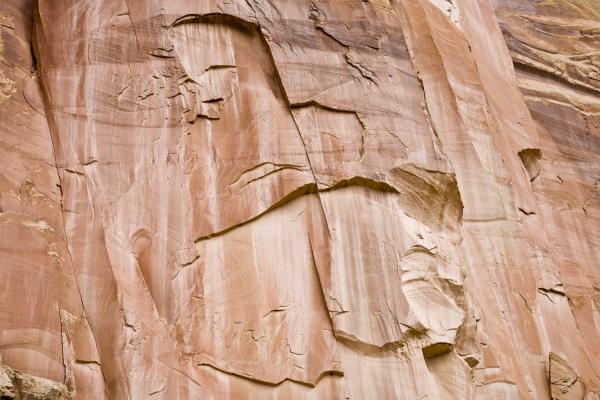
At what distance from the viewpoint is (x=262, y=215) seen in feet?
33.1

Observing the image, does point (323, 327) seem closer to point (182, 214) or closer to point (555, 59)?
point (182, 214)

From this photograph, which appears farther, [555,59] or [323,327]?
[555,59]

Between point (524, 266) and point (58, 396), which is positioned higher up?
point (524, 266)

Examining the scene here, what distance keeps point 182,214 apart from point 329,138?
→ 1761 mm

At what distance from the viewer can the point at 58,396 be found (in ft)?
27.4

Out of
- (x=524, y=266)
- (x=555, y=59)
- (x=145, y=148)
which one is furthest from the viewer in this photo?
(x=555, y=59)

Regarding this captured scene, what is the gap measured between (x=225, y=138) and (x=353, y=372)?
9.09ft

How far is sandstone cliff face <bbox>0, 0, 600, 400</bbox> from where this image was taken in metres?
9.24

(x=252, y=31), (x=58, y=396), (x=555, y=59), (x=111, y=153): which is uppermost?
(x=555, y=59)

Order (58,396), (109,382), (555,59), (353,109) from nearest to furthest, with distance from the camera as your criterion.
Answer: (58,396) < (109,382) < (353,109) < (555,59)

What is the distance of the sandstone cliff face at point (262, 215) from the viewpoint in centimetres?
924

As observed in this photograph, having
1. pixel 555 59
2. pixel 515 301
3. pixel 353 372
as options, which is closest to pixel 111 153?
pixel 353 372

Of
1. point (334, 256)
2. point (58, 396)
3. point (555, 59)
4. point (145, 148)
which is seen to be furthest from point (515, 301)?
point (555, 59)

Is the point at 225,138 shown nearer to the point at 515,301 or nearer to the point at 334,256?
the point at 334,256
